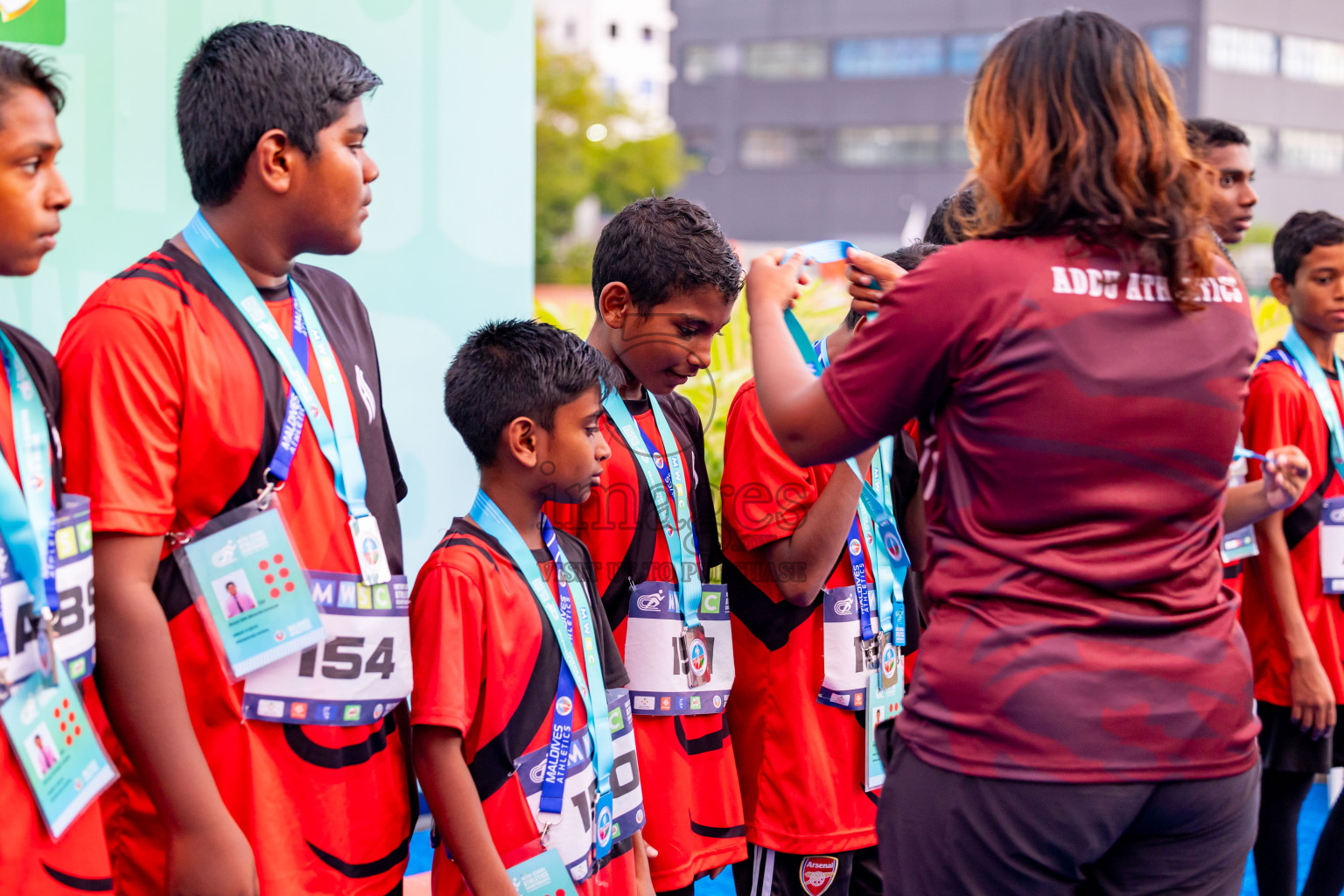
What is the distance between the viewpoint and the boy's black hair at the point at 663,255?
7.71 ft

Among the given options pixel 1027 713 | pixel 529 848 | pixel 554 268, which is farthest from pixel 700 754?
pixel 554 268

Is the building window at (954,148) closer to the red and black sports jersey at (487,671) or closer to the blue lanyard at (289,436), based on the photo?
the red and black sports jersey at (487,671)

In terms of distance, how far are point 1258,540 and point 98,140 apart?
303 centimetres

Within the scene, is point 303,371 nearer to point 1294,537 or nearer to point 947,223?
point 947,223

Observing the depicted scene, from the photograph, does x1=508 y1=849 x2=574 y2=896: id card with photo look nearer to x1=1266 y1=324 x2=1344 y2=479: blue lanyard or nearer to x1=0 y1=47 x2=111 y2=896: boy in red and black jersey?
x1=0 y1=47 x2=111 y2=896: boy in red and black jersey

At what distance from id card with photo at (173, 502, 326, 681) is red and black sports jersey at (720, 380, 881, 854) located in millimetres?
948

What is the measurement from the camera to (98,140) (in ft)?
9.64

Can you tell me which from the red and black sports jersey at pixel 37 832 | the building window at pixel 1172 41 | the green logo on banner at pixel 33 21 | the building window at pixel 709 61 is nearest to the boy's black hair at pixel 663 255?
the red and black sports jersey at pixel 37 832

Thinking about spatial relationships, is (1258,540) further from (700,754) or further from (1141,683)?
(1141,683)

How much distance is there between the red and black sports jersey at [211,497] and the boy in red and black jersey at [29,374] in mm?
82

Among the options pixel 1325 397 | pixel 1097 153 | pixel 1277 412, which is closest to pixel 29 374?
pixel 1097 153

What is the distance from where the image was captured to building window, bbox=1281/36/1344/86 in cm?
4706

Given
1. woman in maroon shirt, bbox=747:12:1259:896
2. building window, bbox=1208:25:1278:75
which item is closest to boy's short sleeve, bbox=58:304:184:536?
woman in maroon shirt, bbox=747:12:1259:896

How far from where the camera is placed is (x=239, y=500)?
164 cm
